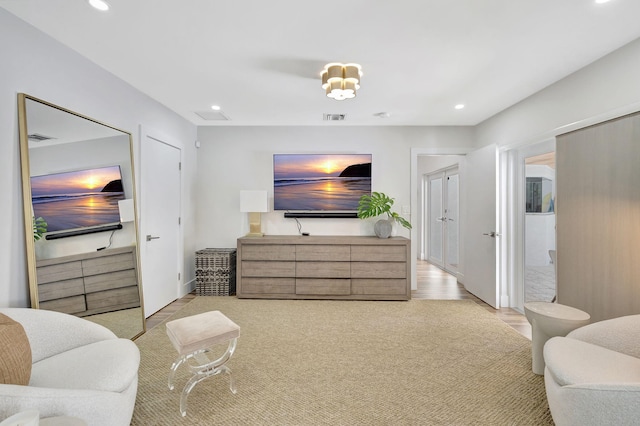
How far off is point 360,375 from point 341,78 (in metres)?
2.43

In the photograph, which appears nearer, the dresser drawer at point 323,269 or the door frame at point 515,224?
the door frame at point 515,224

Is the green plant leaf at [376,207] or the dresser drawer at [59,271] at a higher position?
the green plant leaf at [376,207]

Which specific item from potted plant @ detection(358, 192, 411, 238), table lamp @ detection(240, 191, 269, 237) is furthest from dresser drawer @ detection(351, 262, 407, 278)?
table lamp @ detection(240, 191, 269, 237)

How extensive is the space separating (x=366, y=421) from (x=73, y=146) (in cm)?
290

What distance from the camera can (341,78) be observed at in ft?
8.29

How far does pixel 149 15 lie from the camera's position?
6.21 feet

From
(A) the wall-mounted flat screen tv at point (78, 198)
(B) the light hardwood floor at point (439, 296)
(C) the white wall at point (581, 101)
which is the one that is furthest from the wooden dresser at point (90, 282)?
(C) the white wall at point (581, 101)

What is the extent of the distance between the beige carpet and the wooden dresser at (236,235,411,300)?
0.53m

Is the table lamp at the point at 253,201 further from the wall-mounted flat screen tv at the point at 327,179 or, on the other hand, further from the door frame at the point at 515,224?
the door frame at the point at 515,224

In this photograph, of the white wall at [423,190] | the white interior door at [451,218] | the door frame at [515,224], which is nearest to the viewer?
the door frame at [515,224]

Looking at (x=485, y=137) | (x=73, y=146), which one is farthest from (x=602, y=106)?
(x=73, y=146)

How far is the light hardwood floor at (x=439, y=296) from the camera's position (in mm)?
3237

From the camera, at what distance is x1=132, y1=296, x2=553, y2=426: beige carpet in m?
1.75

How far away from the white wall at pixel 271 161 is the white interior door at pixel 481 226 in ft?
2.12
